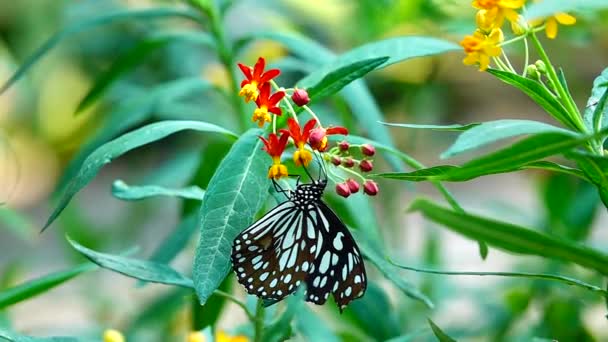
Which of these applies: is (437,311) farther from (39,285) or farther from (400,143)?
(39,285)

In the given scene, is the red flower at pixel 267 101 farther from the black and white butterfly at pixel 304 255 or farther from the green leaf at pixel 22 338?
the green leaf at pixel 22 338

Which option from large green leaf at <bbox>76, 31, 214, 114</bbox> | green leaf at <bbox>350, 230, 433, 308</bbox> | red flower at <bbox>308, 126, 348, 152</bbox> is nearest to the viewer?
red flower at <bbox>308, 126, 348, 152</bbox>

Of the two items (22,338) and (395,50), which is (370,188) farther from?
(22,338)

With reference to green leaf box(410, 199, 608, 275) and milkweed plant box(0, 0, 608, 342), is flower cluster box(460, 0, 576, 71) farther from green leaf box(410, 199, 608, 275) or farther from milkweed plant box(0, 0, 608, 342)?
green leaf box(410, 199, 608, 275)

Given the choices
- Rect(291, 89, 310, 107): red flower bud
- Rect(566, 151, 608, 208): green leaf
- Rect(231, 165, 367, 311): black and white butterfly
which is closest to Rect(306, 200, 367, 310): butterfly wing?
Rect(231, 165, 367, 311): black and white butterfly

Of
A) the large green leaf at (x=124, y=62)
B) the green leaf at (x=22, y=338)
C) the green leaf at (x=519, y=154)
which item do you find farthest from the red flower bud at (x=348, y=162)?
the large green leaf at (x=124, y=62)
